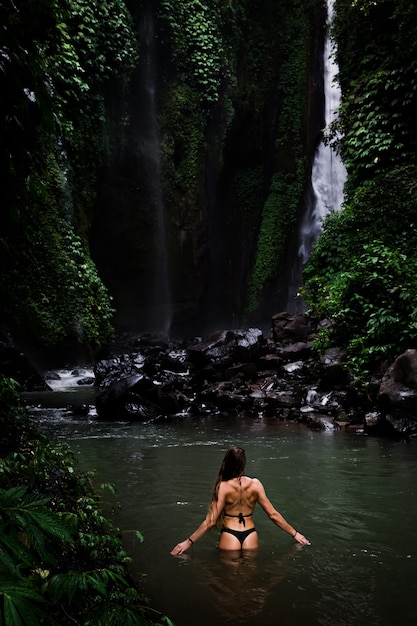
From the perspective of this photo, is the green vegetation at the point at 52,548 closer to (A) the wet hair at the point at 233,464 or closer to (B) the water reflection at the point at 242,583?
(B) the water reflection at the point at 242,583

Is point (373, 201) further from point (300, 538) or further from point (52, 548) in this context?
point (52, 548)

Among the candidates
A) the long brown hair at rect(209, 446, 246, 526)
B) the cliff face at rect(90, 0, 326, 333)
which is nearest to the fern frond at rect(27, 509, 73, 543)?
the long brown hair at rect(209, 446, 246, 526)

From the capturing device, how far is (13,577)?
54.9 inches

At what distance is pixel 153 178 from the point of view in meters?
22.8

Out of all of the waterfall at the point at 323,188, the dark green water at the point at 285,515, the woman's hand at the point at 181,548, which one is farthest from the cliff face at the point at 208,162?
the woman's hand at the point at 181,548

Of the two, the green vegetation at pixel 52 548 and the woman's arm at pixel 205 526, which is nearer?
the green vegetation at pixel 52 548

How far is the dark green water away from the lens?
3.58 meters

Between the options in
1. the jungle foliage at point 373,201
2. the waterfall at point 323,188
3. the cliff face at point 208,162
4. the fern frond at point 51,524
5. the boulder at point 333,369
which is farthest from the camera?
the cliff face at point 208,162

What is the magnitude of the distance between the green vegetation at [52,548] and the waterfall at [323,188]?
17.6 m

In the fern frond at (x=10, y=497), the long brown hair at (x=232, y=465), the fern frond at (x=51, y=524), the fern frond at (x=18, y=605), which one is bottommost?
the long brown hair at (x=232, y=465)

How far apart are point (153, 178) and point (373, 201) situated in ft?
35.6

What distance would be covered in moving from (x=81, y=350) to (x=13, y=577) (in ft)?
52.1

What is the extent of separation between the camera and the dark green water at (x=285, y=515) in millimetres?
3584

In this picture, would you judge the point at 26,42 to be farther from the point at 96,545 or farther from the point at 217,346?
the point at 217,346
